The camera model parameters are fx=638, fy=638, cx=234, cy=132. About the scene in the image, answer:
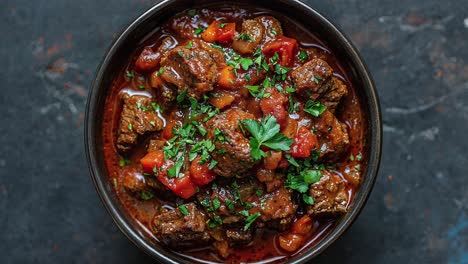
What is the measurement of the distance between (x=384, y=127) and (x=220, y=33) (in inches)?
72.3

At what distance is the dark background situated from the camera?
5.70m

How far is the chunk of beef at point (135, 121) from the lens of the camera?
15.7ft

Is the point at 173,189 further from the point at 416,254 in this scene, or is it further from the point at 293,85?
the point at 416,254

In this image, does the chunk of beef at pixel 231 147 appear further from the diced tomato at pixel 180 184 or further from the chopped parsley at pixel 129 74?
the chopped parsley at pixel 129 74

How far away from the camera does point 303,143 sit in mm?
4602

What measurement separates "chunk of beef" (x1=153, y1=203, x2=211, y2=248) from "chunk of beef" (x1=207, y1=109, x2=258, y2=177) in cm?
40

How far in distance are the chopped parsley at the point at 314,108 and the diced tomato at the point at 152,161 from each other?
1124 mm

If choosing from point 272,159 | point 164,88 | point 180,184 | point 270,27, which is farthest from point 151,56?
point 272,159

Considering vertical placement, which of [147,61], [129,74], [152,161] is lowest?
[152,161]

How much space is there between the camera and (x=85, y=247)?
573cm

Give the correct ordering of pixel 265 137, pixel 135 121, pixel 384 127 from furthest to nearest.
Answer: pixel 384 127 → pixel 135 121 → pixel 265 137

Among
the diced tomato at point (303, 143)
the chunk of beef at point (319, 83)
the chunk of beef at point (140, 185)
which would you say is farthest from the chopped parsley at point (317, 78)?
the chunk of beef at point (140, 185)

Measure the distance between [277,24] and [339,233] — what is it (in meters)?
1.65

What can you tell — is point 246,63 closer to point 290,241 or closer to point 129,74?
point 129,74
